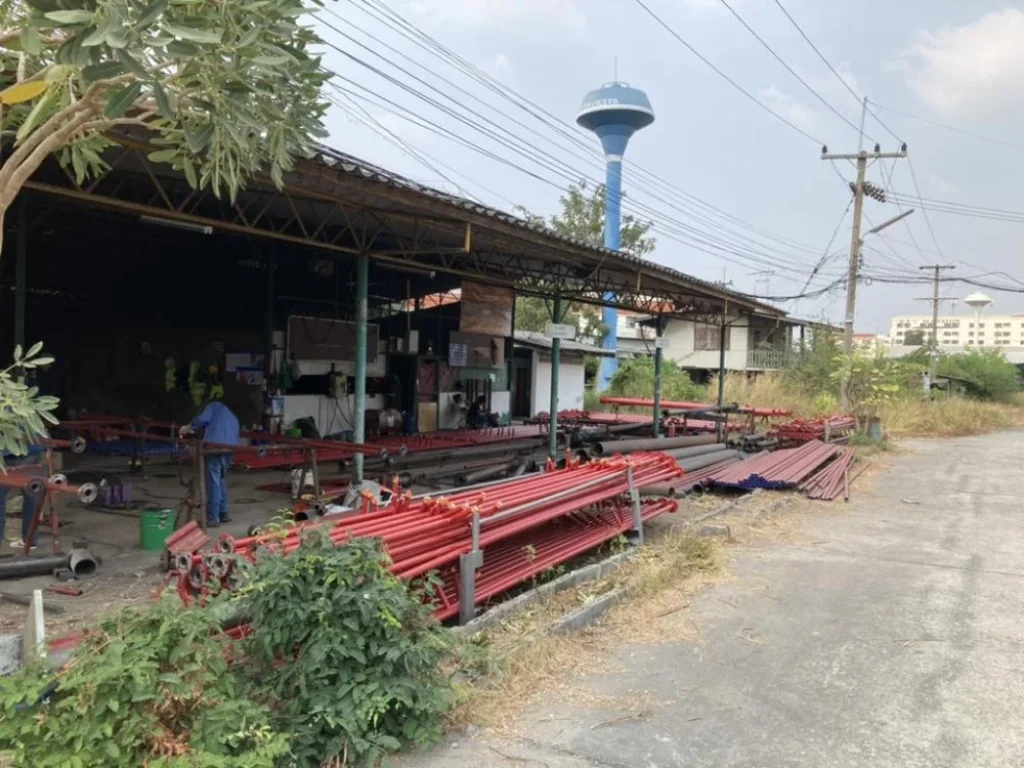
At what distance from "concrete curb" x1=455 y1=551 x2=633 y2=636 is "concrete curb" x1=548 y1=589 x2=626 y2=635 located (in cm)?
32

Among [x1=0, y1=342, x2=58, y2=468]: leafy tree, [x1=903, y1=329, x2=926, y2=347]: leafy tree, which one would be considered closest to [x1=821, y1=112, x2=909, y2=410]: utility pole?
[x1=0, y1=342, x2=58, y2=468]: leafy tree

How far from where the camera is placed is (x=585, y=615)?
507cm

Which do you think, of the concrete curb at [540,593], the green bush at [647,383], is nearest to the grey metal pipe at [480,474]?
the concrete curb at [540,593]

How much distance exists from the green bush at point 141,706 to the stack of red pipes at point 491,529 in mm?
581

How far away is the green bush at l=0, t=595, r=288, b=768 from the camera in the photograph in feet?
8.71

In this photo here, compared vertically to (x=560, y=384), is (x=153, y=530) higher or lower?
lower

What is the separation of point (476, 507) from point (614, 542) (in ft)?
8.42

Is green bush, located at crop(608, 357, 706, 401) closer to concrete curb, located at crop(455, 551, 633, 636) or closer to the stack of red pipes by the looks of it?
the stack of red pipes

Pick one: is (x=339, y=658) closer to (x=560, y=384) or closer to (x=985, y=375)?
(x=560, y=384)

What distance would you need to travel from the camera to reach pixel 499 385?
68.2 feet

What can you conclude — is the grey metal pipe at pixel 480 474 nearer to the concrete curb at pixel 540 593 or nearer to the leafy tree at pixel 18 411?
the concrete curb at pixel 540 593

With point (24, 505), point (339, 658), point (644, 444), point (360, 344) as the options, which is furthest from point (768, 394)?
point (339, 658)

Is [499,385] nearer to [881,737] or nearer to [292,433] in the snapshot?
[292,433]

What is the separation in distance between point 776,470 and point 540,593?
787 centimetres
